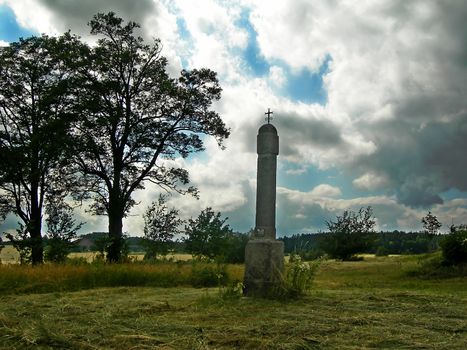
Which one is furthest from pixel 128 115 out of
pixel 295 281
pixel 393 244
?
pixel 393 244

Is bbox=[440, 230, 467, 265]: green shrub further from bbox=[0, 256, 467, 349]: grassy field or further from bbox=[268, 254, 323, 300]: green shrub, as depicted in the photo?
bbox=[268, 254, 323, 300]: green shrub

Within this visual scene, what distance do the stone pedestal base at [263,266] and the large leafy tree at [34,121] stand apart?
18.9 metres

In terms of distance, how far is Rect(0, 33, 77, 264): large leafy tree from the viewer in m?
26.4

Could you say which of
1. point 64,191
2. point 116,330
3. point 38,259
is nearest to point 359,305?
point 116,330

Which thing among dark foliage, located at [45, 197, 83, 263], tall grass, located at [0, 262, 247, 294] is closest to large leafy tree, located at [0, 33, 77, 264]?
dark foliage, located at [45, 197, 83, 263]

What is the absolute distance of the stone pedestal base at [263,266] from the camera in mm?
8852

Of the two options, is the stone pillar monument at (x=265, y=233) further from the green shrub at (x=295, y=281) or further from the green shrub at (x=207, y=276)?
the green shrub at (x=207, y=276)

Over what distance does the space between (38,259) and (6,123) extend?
11.4 m

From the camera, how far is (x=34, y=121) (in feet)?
94.4

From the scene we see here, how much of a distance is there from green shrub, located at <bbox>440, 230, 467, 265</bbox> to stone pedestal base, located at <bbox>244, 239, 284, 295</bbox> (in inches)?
534

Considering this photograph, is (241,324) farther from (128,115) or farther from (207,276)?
(128,115)

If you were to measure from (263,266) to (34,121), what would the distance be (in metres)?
24.1

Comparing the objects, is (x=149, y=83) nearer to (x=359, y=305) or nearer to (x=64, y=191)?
(x=64, y=191)

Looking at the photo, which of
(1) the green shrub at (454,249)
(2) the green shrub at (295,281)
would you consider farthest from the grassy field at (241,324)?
(1) the green shrub at (454,249)
